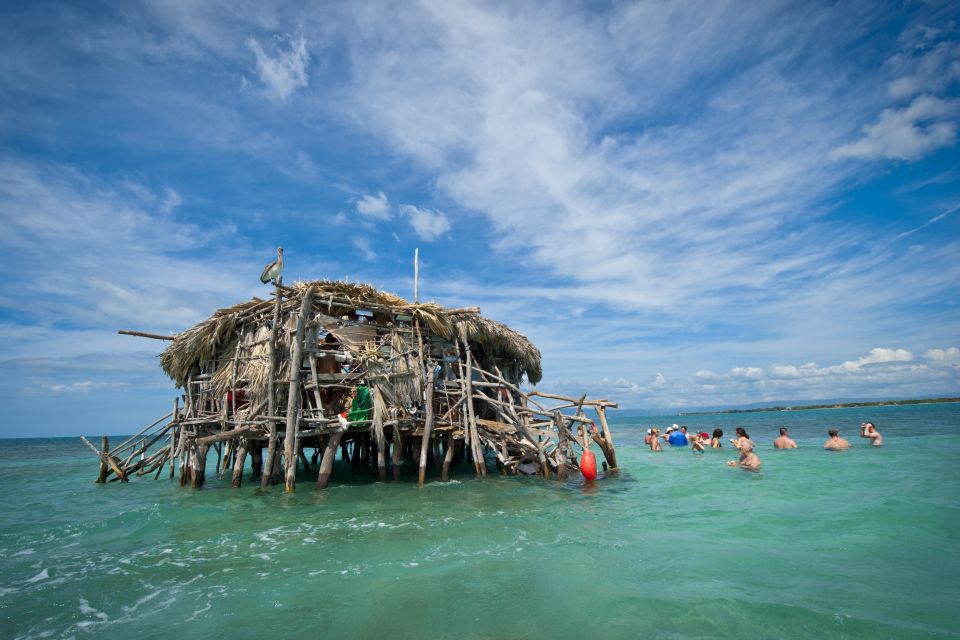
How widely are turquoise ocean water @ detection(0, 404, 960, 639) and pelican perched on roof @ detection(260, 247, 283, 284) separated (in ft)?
18.2

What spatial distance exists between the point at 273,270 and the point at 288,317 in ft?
4.69

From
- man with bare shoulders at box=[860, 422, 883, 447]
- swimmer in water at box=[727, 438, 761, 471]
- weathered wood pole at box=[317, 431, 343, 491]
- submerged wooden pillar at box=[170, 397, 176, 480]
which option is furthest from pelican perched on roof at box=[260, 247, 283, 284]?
man with bare shoulders at box=[860, 422, 883, 447]

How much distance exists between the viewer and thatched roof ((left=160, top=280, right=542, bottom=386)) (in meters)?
13.1

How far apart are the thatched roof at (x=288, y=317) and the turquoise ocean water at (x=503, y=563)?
4.11 m

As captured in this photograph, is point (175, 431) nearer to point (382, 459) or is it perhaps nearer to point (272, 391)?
point (272, 391)

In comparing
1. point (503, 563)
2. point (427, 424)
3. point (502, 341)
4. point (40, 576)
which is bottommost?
point (503, 563)

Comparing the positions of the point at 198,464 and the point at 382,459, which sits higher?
the point at 198,464

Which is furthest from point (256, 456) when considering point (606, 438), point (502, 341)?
point (606, 438)

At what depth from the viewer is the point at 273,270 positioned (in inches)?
481

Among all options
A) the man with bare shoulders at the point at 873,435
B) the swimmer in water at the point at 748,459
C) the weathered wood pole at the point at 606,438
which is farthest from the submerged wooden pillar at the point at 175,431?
the man with bare shoulders at the point at 873,435

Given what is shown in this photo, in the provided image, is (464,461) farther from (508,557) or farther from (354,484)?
(508,557)

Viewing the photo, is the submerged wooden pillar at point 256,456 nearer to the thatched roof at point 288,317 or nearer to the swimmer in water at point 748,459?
the thatched roof at point 288,317

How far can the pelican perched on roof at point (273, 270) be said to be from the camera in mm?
12148

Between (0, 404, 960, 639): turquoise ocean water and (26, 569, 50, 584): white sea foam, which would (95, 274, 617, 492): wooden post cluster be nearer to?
(0, 404, 960, 639): turquoise ocean water
